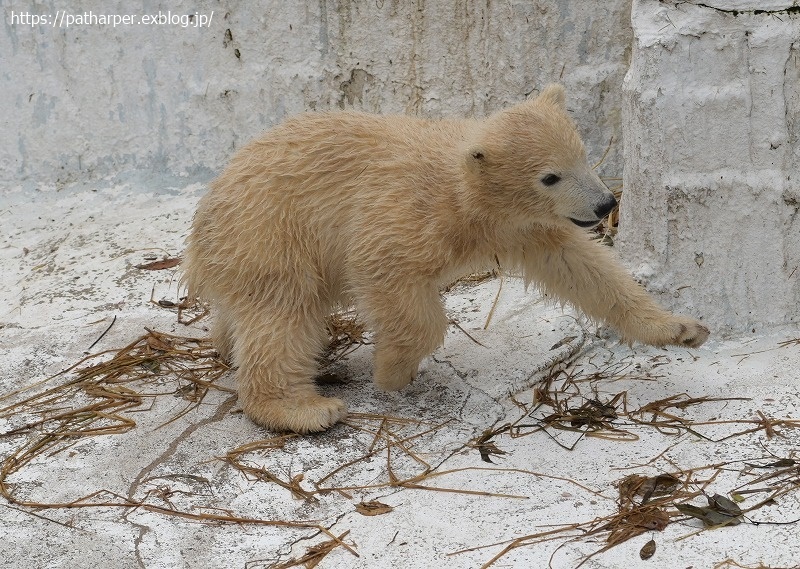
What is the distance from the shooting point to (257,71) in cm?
631

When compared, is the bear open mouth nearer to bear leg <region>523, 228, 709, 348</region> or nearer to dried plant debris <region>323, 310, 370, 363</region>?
bear leg <region>523, 228, 709, 348</region>

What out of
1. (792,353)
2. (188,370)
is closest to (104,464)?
(188,370)

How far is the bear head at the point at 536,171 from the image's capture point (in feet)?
12.9

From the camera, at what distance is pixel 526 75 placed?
5781 millimetres

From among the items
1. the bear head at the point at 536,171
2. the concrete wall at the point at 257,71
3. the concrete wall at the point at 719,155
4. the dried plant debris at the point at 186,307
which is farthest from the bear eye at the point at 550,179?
the dried plant debris at the point at 186,307

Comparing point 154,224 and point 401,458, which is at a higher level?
point 154,224

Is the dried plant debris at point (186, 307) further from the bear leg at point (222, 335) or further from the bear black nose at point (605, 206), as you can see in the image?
the bear black nose at point (605, 206)

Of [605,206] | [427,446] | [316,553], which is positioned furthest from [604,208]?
[316,553]

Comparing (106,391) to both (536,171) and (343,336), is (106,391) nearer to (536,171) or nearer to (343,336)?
(343,336)

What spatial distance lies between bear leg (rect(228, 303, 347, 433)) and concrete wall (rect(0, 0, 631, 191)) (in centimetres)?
224

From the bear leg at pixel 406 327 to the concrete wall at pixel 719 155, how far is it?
1145 millimetres

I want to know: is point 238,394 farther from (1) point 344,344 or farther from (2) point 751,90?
(2) point 751,90

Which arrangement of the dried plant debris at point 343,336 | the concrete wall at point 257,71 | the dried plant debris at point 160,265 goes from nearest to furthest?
the dried plant debris at point 343,336 < the concrete wall at point 257,71 < the dried plant debris at point 160,265

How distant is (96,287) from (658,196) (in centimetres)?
316
